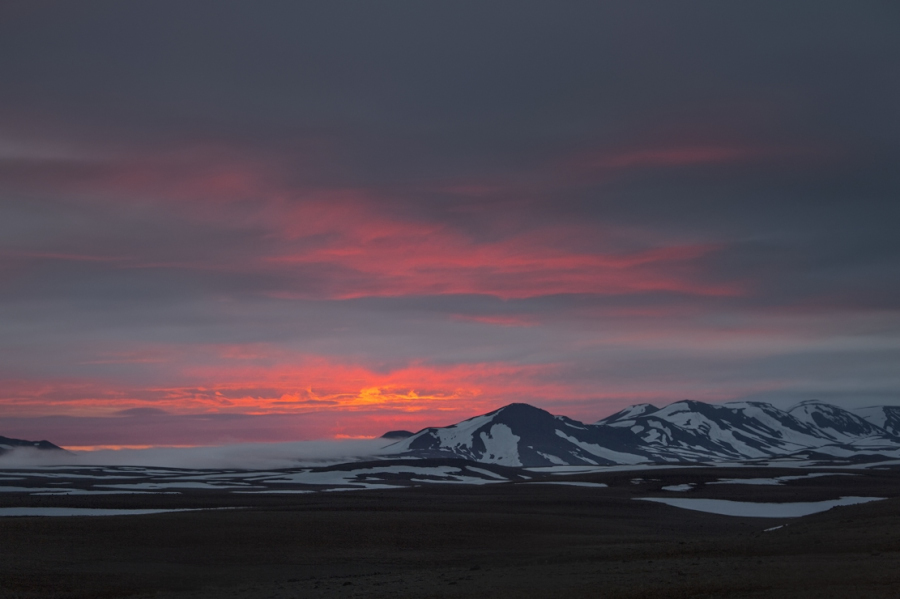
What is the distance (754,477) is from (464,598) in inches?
3945

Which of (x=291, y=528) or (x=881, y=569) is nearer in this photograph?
(x=881, y=569)

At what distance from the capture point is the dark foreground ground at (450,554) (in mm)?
24922

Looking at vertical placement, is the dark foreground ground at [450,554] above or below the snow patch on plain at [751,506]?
above

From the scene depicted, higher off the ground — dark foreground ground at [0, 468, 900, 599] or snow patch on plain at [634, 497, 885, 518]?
dark foreground ground at [0, 468, 900, 599]

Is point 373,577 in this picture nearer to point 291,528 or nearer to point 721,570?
point 721,570

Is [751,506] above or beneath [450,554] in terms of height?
beneath

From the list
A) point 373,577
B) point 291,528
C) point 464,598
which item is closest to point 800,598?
point 464,598

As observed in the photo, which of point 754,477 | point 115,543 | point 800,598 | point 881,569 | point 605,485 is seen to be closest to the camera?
point 800,598

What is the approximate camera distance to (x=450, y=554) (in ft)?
135

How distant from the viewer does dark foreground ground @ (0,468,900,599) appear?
24.9 meters

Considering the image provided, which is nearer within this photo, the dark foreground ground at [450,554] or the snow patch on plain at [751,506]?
the dark foreground ground at [450,554]

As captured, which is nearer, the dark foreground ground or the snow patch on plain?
the dark foreground ground

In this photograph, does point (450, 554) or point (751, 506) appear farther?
point (751, 506)

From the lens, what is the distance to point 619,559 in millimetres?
32750
